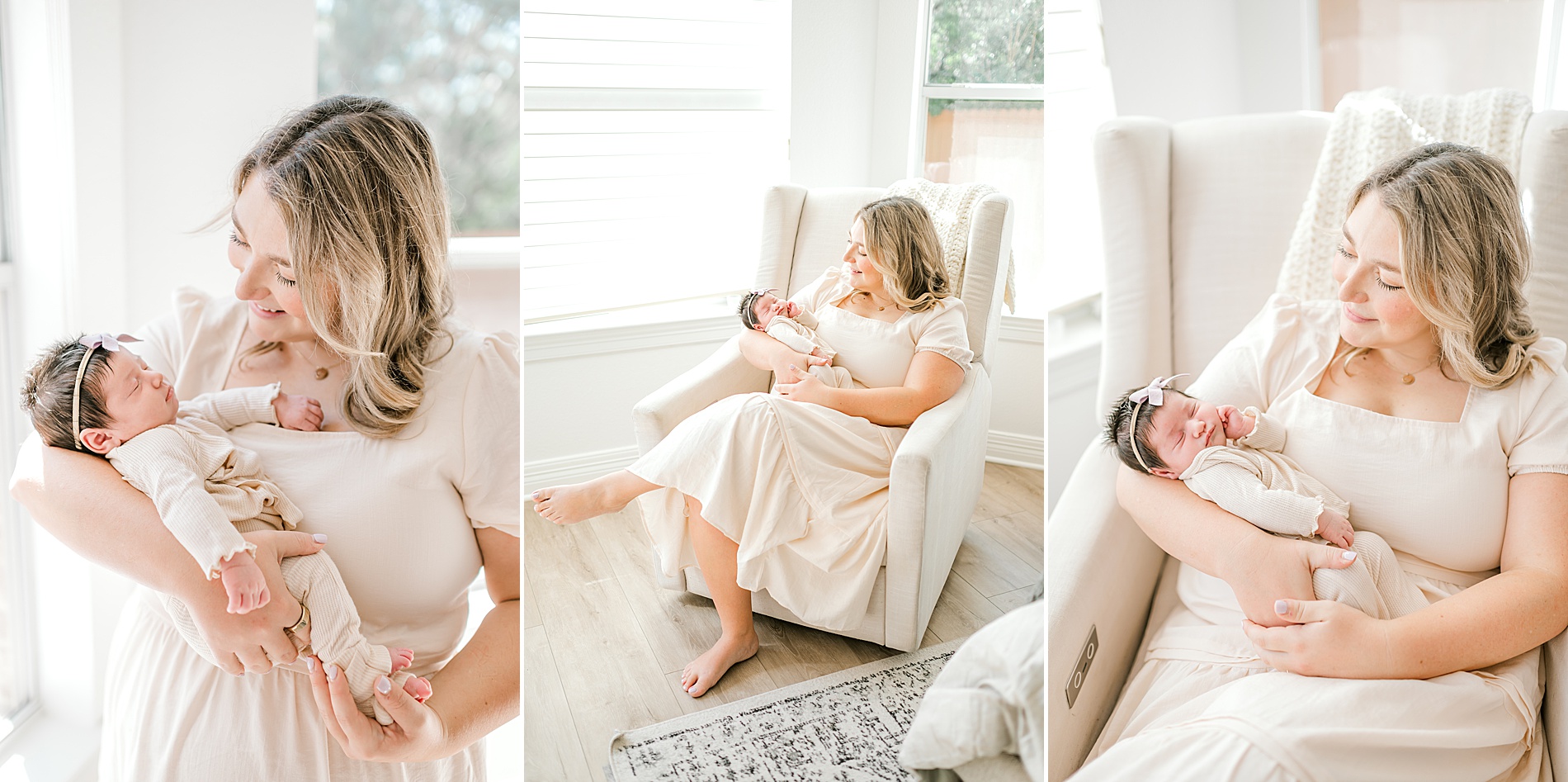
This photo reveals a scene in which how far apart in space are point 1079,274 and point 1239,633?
561 mm

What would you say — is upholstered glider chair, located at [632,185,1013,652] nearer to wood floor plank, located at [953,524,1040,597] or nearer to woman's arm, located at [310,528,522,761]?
wood floor plank, located at [953,524,1040,597]

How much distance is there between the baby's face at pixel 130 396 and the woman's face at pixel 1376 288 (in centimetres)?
143

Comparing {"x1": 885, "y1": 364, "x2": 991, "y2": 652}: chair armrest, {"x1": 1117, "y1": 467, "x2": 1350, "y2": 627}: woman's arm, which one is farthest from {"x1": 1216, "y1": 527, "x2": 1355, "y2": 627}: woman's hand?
{"x1": 885, "y1": 364, "x2": 991, "y2": 652}: chair armrest

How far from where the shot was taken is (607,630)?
Result: 1080 mm

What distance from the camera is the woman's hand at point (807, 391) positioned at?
0.94 meters

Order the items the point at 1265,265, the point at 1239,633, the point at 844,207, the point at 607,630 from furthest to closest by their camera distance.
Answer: the point at 1265,265
the point at 1239,633
the point at 607,630
the point at 844,207

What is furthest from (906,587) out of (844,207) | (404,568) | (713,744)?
(404,568)

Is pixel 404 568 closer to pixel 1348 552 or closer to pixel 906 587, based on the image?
pixel 906 587

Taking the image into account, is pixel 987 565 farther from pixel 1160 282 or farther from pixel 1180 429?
pixel 1160 282

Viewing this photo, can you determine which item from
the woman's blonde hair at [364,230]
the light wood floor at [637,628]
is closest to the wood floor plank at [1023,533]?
the light wood floor at [637,628]

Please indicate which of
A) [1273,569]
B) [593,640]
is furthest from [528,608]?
[1273,569]

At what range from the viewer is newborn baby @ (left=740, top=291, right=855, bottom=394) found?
94 cm

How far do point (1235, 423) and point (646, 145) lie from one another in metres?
0.82

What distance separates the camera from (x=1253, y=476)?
3.84 feet
